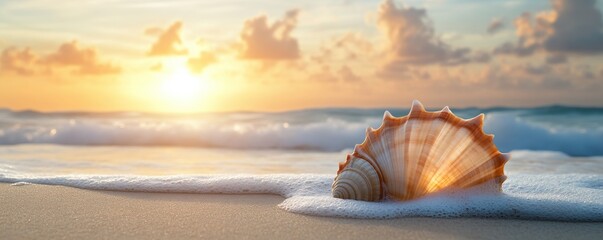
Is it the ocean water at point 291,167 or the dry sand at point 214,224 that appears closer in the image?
the dry sand at point 214,224

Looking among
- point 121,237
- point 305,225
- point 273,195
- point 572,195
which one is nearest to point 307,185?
point 273,195

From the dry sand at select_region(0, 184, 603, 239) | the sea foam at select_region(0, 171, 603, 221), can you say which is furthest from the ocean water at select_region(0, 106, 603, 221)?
the dry sand at select_region(0, 184, 603, 239)

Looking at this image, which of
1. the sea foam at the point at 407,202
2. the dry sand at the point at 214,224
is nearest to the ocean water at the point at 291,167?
the sea foam at the point at 407,202

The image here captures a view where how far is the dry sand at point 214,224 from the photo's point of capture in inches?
101

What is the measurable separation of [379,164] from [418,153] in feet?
0.75

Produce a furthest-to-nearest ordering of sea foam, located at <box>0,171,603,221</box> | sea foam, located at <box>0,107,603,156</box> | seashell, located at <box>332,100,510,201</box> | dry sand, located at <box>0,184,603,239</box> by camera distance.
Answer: sea foam, located at <box>0,107,603,156</box>, seashell, located at <box>332,100,510,201</box>, sea foam, located at <box>0,171,603,221</box>, dry sand, located at <box>0,184,603,239</box>

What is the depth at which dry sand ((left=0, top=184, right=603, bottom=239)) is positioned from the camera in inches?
101

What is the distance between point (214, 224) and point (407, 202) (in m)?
1.09

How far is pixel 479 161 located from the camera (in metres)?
3.11

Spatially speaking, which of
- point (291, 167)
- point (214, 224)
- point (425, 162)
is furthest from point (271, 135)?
point (214, 224)

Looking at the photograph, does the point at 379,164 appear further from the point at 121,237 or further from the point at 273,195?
the point at 121,237

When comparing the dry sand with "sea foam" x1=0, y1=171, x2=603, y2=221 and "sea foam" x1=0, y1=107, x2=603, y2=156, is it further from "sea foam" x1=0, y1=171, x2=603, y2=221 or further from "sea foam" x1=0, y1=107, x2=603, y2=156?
"sea foam" x1=0, y1=107, x2=603, y2=156

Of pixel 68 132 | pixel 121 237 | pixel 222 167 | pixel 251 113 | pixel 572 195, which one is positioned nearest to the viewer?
pixel 121 237

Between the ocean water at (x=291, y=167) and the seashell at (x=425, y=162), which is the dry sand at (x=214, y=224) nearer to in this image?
the ocean water at (x=291, y=167)
